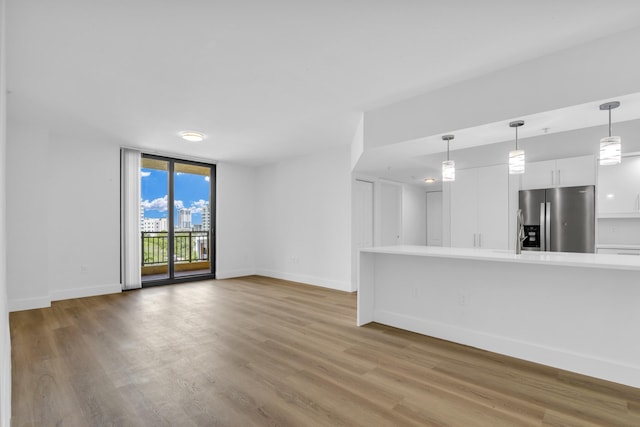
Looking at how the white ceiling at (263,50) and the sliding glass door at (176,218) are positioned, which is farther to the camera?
the sliding glass door at (176,218)

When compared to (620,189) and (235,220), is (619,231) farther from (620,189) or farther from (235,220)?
(235,220)

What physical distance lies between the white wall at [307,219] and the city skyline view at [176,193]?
132cm

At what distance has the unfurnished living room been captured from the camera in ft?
7.00

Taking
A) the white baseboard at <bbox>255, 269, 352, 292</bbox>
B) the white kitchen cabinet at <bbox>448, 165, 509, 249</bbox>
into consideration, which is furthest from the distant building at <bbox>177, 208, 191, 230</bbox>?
the white kitchen cabinet at <bbox>448, 165, 509, 249</bbox>

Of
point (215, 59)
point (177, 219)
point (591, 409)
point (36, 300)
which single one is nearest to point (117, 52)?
point (215, 59)

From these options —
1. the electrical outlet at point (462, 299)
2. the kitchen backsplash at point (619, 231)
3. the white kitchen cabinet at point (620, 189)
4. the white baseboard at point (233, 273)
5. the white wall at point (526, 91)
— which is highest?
the white wall at point (526, 91)

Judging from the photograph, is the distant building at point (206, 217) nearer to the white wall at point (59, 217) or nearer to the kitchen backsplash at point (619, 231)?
the white wall at point (59, 217)

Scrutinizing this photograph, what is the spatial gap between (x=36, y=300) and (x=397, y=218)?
257 inches

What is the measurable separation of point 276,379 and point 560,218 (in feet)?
15.7

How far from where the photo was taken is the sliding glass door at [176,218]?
20.7 ft

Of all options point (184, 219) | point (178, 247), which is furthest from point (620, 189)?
point (178, 247)

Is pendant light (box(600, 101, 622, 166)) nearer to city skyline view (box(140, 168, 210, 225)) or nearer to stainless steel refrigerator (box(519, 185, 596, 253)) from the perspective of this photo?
stainless steel refrigerator (box(519, 185, 596, 253))

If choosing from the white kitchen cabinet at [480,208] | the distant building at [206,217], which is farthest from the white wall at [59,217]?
the white kitchen cabinet at [480,208]

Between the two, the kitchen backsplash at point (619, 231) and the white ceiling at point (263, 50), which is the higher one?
the white ceiling at point (263, 50)
